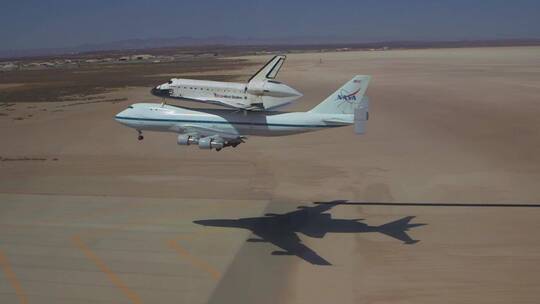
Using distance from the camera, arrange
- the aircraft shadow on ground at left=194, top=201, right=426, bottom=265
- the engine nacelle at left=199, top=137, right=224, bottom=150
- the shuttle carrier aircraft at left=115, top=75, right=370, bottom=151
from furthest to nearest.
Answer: the shuttle carrier aircraft at left=115, top=75, right=370, bottom=151
the aircraft shadow on ground at left=194, top=201, right=426, bottom=265
the engine nacelle at left=199, top=137, right=224, bottom=150

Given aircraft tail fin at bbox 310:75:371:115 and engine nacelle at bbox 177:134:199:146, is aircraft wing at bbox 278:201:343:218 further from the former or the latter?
engine nacelle at bbox 177:134:199:146

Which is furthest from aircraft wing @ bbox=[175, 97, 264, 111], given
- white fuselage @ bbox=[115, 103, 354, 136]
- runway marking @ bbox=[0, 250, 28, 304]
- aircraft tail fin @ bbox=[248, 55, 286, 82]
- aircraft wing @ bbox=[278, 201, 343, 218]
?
runway marking @ bbox=[0, 250, 28, 304]

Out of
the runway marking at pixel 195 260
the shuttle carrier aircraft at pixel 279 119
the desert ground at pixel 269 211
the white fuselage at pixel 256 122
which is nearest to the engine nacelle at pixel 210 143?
the shuttle carrier aircraft at pixel 279 119

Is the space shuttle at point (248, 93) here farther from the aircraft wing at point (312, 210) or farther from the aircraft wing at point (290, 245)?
the aircraft wing at point (312, 210)

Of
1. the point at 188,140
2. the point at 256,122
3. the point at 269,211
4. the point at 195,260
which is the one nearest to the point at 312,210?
the point at 269,211

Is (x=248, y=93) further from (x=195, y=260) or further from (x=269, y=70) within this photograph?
(x=195, y=260)
